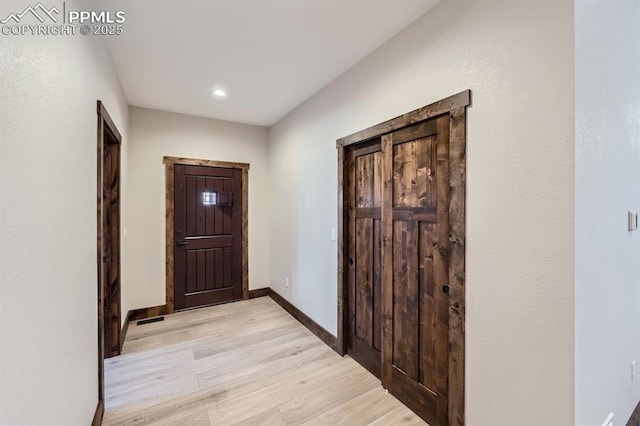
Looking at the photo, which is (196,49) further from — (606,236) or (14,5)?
(606,236)

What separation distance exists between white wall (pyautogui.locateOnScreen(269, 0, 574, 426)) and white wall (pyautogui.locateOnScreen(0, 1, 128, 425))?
6.40 feet

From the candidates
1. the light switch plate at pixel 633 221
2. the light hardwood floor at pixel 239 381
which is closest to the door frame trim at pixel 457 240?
the light hardwood floor at pixel 239 381

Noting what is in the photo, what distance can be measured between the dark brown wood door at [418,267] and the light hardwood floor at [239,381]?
9.2 inches

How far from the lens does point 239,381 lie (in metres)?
2.24

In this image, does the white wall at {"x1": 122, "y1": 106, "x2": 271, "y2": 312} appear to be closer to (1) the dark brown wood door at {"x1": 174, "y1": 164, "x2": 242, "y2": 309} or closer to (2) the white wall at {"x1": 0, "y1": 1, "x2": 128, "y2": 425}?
(1) the dark brown wood door at {"x1": 174, "y1": 164, "x2": 242, "y2": 309}

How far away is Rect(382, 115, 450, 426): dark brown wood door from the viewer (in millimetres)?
1724

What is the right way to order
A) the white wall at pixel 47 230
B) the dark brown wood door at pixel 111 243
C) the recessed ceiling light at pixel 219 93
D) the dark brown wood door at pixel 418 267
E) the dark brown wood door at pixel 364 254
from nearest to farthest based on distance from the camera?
the white wall at pixel 47 230, the dark brown wood door at pixel 418 267, the dark brown wood door at pixel 364 254, the dark brown wood door at pixel 111 243, the recessed ceiling light at pixel 219 93

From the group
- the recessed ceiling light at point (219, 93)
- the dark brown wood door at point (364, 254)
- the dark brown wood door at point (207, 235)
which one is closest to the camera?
the dark brown wood door at point (364, 254)

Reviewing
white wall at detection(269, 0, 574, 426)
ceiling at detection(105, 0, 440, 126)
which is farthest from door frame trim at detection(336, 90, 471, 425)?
ceiling at detection(105, 0, 440, 126)

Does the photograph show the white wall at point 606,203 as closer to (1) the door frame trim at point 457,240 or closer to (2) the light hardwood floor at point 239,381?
(1) the door frame trim at point 457,240

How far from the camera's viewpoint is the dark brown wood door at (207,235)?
3.75 m
